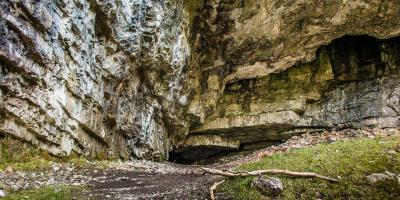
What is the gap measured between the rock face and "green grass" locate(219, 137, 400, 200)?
23.2ft

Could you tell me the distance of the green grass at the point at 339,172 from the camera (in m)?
9.53

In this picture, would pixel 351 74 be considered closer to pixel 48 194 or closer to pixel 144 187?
pixel 144 187

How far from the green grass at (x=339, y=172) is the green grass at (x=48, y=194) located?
3.67m

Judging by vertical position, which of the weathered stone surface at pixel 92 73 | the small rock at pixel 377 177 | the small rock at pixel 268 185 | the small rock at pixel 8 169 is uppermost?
the weathered stone surface at pixel 92 73

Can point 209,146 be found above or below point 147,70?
below

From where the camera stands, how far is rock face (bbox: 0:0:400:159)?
13.1m

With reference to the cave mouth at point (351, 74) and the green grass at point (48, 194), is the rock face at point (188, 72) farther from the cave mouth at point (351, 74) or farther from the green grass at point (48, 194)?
the green grass at point (48, 194)

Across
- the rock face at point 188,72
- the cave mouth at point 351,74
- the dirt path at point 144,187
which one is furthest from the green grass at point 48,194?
the cave mouth at point 351,74

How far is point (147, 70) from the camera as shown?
2134 cm

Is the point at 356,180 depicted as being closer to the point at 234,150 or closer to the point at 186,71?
the point at 186,71

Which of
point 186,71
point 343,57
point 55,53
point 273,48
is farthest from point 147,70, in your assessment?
point 343,57

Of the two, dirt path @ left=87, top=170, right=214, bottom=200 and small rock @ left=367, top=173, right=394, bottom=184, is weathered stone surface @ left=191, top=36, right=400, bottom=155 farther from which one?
small rock @ left=367, top=173, right=394, bottom=184

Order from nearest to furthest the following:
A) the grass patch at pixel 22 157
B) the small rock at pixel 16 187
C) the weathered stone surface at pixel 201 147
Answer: the small rock at pixel 16 187 → the grass patch at pixel 22 157 → the weathered stone surface at pixel 201 147

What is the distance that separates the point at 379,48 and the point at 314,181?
21145 millimetres
